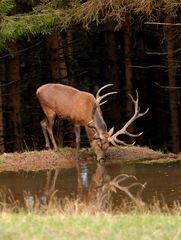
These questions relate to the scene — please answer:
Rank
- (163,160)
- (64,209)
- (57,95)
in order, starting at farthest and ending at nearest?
(57,95), (163,160), (64,209)

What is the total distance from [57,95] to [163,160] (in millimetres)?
3118

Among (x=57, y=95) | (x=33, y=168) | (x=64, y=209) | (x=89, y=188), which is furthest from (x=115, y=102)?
(x=64, y=209)

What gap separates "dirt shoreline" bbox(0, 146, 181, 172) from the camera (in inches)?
593

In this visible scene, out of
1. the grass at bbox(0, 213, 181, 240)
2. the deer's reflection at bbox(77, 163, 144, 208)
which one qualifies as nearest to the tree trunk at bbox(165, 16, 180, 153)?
the deer's reflection at bbox(77, 163, 144, 208)

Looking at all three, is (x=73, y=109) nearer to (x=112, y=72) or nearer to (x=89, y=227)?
(x=112, y=72)

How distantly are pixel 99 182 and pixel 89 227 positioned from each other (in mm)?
5511

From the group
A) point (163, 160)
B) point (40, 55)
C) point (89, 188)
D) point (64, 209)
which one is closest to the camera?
point (64, 209)

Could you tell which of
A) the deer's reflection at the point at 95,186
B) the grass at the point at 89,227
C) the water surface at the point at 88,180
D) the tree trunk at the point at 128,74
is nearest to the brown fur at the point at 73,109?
the water surface at the point at 88,180

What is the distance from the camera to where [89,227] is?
282 inches

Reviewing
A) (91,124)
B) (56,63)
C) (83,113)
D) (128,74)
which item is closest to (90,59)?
(128,74)

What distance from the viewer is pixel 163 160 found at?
52.1ft

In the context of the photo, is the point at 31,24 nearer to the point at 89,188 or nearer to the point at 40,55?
the point at 89,188

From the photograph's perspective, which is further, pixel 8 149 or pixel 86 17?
pixel 8 149

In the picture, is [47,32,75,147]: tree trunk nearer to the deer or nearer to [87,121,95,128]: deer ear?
the deer
